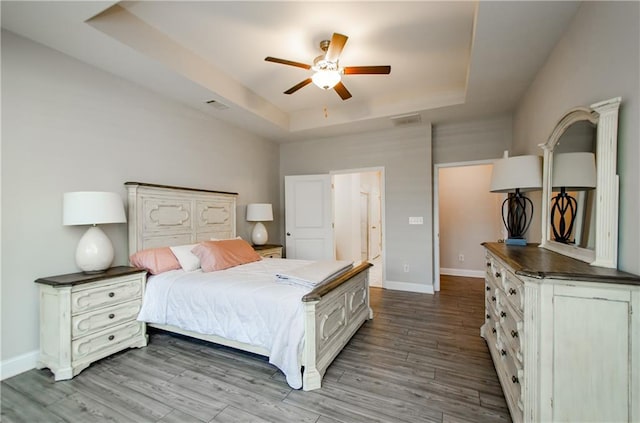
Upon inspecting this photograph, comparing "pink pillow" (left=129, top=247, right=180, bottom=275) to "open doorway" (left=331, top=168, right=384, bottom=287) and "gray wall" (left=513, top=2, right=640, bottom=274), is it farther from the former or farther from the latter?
"gray wall" (left=513, top=2, right=640, bottom=274)

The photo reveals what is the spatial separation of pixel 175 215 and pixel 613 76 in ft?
13.0

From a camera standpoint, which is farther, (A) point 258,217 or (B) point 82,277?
(A) point 258,217

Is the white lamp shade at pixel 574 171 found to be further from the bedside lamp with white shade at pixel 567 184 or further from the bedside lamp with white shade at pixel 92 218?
the bedside lamp with white shade at pixel 92 218

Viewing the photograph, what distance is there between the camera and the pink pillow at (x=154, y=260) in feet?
9.02

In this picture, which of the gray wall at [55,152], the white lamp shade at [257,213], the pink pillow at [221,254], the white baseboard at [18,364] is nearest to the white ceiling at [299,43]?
the gray wall at [55,152]

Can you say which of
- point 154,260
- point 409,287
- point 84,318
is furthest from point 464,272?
point 84,318

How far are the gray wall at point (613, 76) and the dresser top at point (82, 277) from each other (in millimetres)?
3493

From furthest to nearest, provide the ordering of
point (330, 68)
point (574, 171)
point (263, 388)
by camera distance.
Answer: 1. point (330, 68)
2. point (263, 388)
3. point (574, 171)

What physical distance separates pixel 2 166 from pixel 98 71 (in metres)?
1.26

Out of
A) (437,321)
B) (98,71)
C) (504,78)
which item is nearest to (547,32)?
(504,78)

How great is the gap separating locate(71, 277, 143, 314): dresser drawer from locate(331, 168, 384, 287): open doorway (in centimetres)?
373

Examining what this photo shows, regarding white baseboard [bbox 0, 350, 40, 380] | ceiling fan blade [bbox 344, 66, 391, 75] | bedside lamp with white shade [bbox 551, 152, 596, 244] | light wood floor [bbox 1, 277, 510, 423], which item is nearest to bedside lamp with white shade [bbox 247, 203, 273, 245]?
light wood floor [bbox 1, 277, 510, 423]

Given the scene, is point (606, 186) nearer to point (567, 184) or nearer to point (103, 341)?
point (567, 184)

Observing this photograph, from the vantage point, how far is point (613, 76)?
60.2 inches
